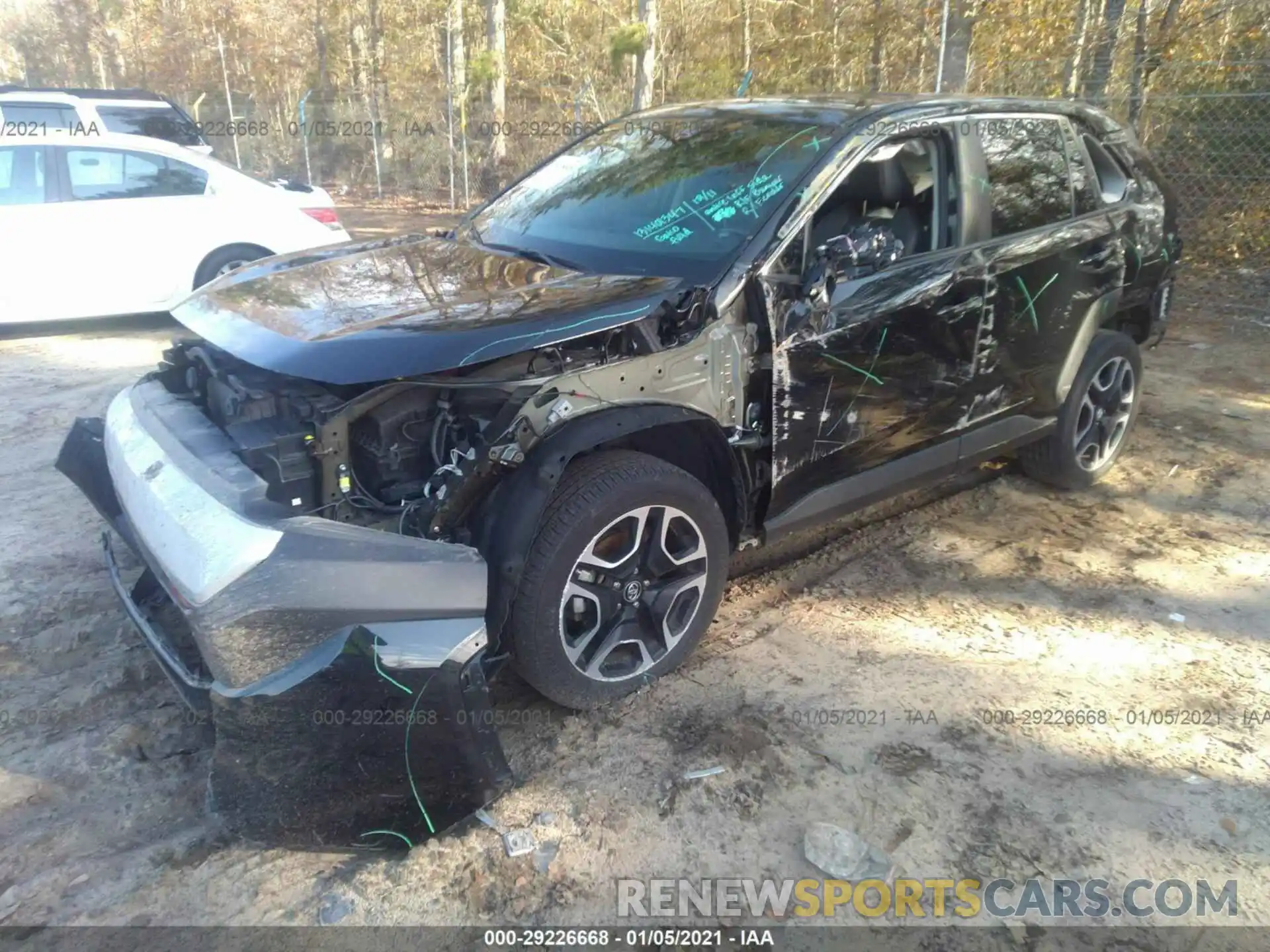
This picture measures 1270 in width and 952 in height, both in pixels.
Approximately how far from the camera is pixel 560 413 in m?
2.72

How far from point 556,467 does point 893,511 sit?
248 centimetres

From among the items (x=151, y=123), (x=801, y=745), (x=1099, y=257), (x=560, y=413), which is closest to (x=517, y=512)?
(x=560, y=413)

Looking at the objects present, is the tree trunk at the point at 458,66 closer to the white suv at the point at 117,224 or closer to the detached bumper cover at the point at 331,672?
the white suv at the point at 117,224

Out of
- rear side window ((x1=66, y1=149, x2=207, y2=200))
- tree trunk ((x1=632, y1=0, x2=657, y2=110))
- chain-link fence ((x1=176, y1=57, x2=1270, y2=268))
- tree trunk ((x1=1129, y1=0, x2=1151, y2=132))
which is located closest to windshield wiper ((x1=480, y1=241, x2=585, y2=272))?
rear side window ((x1=66, y1=149, x2=207, y2=200))

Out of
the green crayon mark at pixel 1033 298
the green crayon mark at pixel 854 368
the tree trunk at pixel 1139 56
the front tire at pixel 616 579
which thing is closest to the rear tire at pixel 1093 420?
the green crayon mark at pixel 1033 298

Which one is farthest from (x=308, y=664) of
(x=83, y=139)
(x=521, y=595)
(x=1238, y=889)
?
(x=83, y=139)

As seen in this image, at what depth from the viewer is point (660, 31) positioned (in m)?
17.1

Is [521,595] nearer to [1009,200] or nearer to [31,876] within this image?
[31,876]

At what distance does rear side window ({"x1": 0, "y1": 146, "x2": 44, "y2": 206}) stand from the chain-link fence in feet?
23.0

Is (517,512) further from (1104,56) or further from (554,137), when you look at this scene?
(554,137)

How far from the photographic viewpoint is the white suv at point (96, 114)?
8.02 m

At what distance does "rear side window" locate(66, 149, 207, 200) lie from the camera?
745 cm

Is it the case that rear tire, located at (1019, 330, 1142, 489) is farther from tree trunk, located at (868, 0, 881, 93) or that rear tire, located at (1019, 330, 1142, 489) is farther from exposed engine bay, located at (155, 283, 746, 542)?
tree trunk, located at (868, 0, 881, 93)

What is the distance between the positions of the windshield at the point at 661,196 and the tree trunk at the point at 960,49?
672cm
